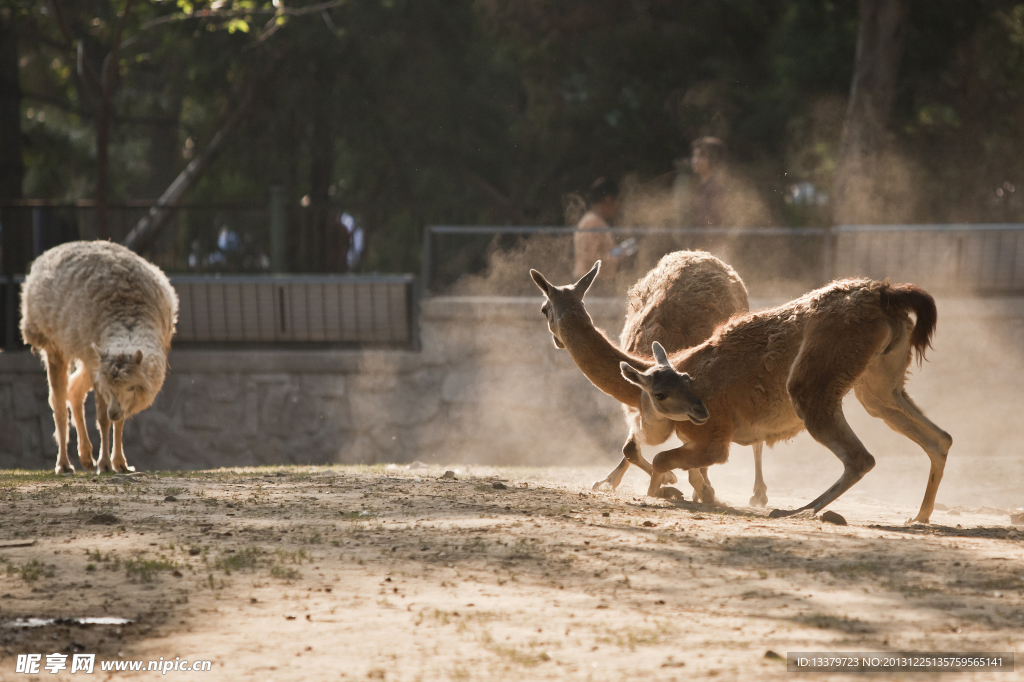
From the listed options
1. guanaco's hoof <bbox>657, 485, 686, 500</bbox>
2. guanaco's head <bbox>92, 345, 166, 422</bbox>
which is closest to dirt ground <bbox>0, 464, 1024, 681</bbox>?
guanaco's hoof <bbox>657, 485, 686, 500</bbox>

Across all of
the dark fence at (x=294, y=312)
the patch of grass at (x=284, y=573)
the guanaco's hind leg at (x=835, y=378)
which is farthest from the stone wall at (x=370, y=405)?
the patch of grass at (x=284, y=573)

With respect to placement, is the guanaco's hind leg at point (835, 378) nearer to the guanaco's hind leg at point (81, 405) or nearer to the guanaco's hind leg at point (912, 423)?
the guanaco's hind leg at point (912, 423)

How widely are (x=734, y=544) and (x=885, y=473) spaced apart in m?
5.04

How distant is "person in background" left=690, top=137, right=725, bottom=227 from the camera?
1111cm

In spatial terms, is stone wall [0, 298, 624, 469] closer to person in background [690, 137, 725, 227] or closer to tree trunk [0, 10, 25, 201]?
person in background [690, 137, 725, 227]

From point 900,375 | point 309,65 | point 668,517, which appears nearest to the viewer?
point 668,517

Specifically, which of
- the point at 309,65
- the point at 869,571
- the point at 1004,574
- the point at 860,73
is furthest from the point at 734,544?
the point at 309,65

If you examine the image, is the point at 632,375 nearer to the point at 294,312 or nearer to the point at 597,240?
the point at 597,240

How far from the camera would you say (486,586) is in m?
3.69

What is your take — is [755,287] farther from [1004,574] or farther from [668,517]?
[1004,574]

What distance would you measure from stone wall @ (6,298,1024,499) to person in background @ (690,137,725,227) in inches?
57.5

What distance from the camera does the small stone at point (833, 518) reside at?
5091 millimetres

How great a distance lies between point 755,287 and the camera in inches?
459

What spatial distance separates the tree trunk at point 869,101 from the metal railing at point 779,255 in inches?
72.2
